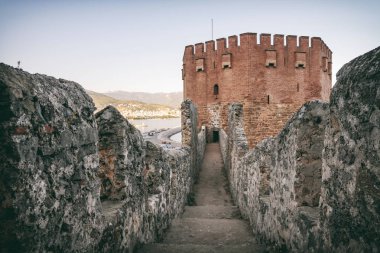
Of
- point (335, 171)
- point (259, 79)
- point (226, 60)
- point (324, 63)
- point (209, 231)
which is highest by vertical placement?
point (226, 60)

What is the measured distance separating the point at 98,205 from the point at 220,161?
13844 mm

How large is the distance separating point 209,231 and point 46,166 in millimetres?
4159

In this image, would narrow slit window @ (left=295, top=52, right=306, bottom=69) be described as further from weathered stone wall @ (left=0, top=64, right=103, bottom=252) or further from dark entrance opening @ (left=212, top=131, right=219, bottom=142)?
weathered stone wall @ (left=0, top=64, right=103, bottom=252)

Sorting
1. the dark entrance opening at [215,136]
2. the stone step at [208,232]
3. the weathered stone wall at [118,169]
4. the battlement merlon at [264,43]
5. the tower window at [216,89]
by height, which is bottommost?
the stone step at [208,232]

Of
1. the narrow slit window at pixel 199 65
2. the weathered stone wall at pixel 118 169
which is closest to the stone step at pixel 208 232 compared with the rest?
the weathered stone wall at pixel 118 169

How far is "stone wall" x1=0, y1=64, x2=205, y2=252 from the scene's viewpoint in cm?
185

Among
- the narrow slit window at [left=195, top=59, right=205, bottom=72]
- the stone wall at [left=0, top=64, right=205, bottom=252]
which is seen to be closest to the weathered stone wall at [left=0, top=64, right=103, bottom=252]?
the stone wall at [left=0, top=64, right=205, bottom=252]

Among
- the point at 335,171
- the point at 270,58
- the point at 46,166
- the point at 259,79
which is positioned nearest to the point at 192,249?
the point at 335,171

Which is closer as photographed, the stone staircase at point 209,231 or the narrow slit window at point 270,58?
the stone staircase at point 209,231

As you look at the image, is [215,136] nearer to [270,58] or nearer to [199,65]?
[199,65]

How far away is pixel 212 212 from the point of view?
313 inches

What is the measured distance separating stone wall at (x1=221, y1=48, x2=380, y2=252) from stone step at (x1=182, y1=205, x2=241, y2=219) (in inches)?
140

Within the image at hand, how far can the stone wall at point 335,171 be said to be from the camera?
190cm

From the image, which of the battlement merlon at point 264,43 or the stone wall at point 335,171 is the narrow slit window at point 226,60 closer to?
the battlement merlon at point 264,43
